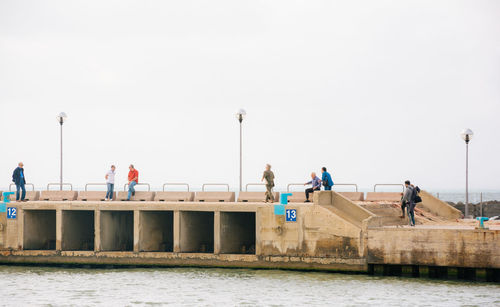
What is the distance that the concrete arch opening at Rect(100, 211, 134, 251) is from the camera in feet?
135

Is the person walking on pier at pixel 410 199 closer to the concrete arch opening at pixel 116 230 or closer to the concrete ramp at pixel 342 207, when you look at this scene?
the concrete ramp at pixel 342 207

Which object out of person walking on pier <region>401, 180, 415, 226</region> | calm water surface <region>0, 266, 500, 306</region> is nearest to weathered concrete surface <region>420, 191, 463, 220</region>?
person walking on pier <region>401, 180, 415, 226</region>

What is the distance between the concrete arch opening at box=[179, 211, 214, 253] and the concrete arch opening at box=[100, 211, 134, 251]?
4222 mm

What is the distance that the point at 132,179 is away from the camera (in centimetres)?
4184

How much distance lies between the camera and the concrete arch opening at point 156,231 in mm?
40244

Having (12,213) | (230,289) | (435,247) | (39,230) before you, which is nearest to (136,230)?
(39,230)

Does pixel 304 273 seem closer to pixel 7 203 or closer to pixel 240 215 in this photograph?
pixel 240 215

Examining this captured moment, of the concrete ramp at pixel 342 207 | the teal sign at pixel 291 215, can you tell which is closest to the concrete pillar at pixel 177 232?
the teal sign at pixel 291 215

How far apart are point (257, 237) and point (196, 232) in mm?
4867

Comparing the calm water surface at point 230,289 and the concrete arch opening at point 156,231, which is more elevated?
the concrete arch opening at point 156,231

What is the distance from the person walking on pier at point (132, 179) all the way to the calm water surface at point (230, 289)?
4930 millimetres

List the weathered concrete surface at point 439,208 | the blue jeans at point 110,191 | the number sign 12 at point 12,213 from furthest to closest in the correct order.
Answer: the weathered concrete surface at point 439,208 < the blue jeans at point 110,191 < the number sign 12 at point 12,213

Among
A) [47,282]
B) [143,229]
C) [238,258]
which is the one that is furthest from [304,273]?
[47,282]

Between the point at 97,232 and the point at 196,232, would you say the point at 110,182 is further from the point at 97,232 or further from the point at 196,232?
the point at 196,232
